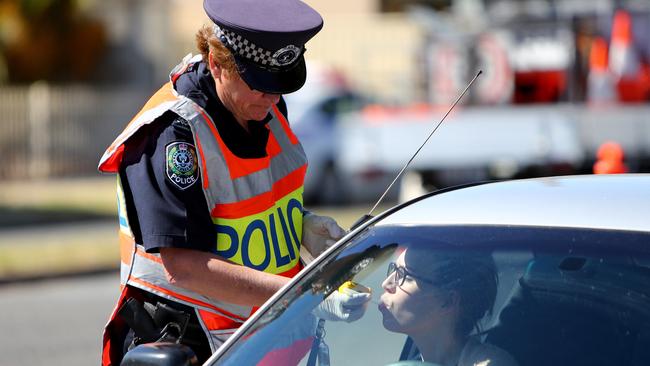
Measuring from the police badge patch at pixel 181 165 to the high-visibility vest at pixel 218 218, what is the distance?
0.10 ft

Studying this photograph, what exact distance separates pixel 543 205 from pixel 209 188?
86 centimetres

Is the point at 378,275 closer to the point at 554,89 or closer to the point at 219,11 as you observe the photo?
the point at 219,11

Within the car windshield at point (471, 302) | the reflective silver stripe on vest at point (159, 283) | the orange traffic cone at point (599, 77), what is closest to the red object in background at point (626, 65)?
the orange traffic cone at point (599, 77)

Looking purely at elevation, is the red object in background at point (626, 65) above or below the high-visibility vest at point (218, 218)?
below

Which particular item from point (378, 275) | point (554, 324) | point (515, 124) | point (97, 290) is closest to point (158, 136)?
point (378, 275)

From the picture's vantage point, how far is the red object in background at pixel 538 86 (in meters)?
13.9

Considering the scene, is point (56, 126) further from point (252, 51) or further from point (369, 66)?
point (252, 51)

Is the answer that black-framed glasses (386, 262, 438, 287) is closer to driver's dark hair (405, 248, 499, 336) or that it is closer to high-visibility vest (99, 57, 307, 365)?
driver's dark hair (405, 248, 499, 336)

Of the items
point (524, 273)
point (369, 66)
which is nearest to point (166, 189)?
point (524, 273)

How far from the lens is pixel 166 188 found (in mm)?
3102

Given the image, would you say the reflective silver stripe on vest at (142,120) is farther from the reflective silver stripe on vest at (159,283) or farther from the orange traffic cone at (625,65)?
the orange traffic cone at (625,65)

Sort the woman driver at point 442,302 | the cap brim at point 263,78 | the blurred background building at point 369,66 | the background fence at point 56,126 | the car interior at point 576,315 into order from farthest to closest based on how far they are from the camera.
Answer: the background fence at point 56,126, the blurred background building at point 369,66, the cap brim at point 263,78, the woman driver at point 442,302, the car interior at point 576,315

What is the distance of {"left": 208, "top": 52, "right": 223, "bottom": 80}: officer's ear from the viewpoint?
3285mm

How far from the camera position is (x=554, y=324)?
8.71 ft
